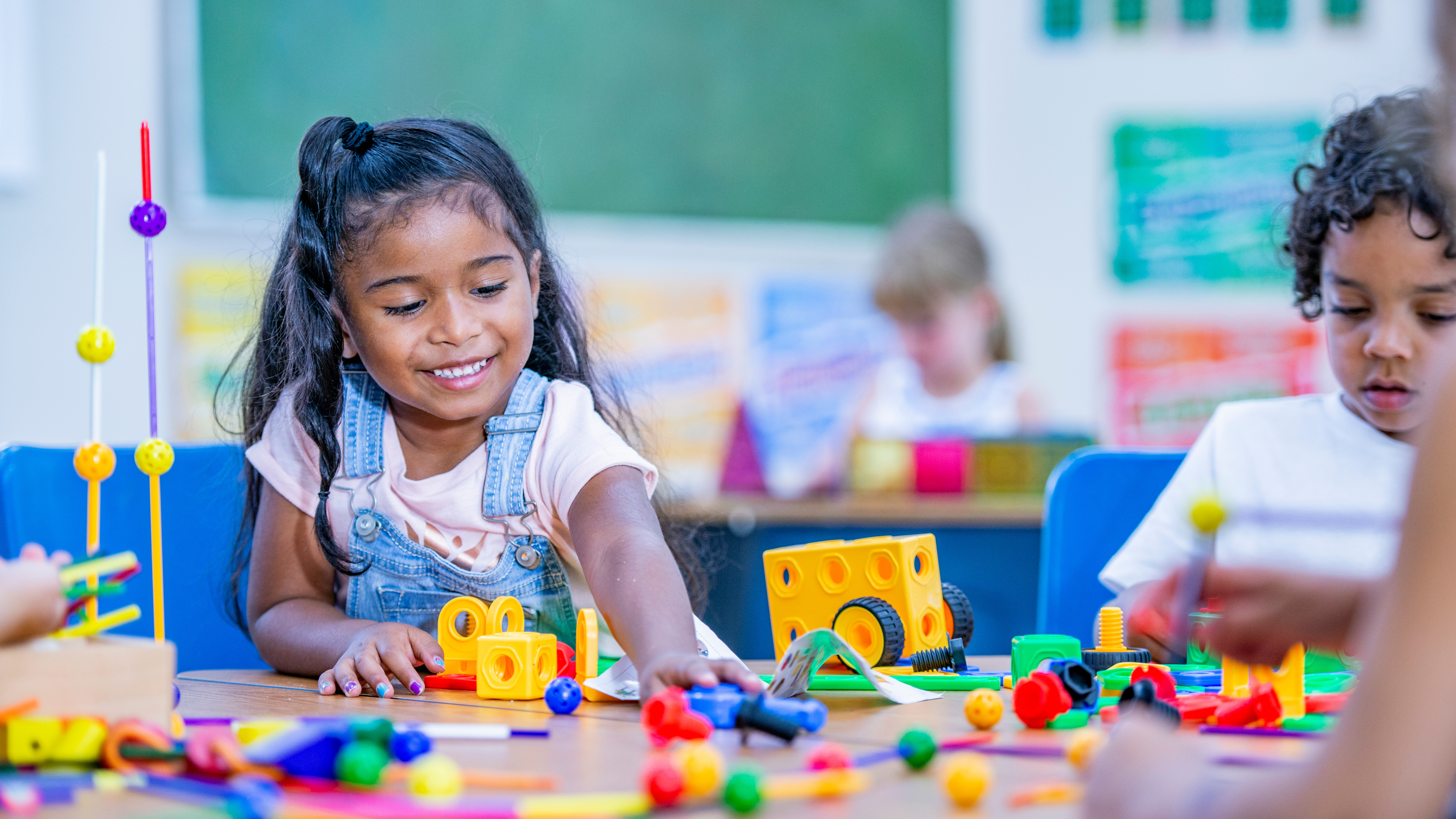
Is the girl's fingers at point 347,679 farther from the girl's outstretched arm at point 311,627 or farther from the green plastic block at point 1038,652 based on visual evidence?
the green plastic block at point 1038,652

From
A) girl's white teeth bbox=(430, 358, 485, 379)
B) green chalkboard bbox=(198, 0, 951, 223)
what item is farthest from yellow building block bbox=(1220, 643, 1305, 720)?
green chalkboard bbox=(198, 0, 951, 223)

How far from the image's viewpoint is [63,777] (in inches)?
23.5

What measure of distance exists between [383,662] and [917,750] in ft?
1.64

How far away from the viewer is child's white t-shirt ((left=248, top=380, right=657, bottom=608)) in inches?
46.5

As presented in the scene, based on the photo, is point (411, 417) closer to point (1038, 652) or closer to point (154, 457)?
point (154, 457)

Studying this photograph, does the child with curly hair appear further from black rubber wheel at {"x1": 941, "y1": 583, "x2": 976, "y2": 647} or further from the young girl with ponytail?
the young girl with ponytail

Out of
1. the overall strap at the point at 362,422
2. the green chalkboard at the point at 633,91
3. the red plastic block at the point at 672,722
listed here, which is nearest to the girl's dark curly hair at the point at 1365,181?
the red plastic block at the point at 672,722

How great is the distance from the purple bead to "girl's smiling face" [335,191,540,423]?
26cm

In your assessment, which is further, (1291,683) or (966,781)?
(1291,683)

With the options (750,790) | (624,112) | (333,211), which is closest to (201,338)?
(624,112)

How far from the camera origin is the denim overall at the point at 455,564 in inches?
46.5

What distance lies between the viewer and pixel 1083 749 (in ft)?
2.06

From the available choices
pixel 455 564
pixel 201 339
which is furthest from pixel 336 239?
pixel 201 339

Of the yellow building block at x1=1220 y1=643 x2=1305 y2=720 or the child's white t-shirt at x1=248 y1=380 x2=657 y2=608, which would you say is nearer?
the yellow building block at x1=1220 y1=643 x2=1305 y2=720
